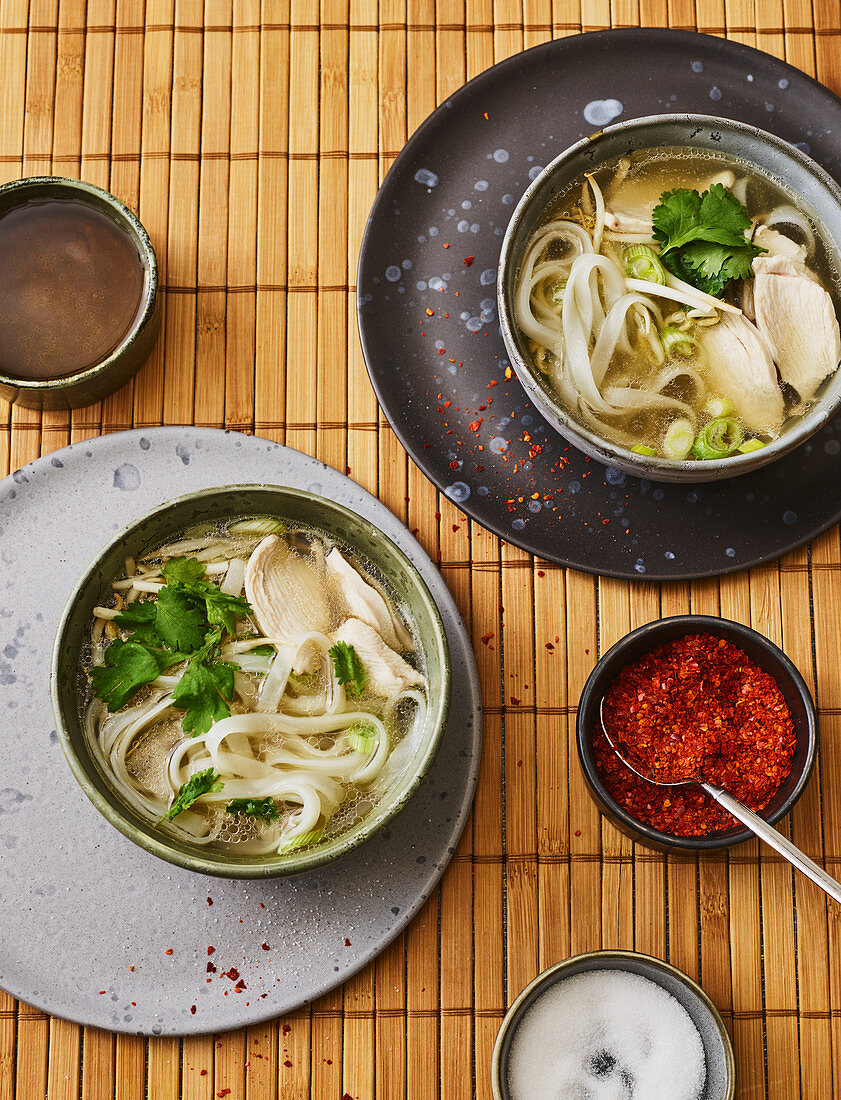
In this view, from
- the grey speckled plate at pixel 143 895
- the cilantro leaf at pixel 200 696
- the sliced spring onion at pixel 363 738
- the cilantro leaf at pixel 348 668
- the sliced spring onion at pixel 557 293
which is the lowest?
the grey speckled plate at pixel 143 895

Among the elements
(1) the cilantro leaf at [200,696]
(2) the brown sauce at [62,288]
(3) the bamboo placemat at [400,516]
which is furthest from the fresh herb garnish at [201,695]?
(2) the brown sauce at [62,288]

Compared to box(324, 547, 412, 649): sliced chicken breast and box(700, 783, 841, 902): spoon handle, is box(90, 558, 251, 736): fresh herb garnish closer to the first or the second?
box(324, 547, 412, 649): sliced chicken breast

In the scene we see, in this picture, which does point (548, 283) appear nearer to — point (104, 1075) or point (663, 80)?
point (663, 80)

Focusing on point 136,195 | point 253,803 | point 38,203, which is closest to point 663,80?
point 136,195

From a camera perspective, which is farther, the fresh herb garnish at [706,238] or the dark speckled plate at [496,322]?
the dark speckled plate at [496,322]

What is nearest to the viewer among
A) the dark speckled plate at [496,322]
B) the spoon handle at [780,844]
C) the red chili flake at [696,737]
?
the spoon handle at [780,844]

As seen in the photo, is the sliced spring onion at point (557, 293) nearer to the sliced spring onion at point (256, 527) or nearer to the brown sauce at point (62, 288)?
the sliced spring onion at point (256, 527)

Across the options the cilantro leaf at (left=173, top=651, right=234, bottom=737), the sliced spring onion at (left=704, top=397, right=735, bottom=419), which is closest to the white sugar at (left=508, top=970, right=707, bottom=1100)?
the cilantro leaf at (left=173, top=651, right=234, bottom=737)
